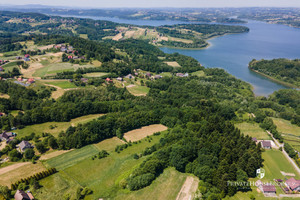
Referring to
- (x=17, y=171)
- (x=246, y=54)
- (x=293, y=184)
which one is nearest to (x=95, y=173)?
(x=17, y=171)

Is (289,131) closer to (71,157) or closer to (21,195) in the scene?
(71,157)

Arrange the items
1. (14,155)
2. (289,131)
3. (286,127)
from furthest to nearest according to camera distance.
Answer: (286,127), (289,131), (14,155)

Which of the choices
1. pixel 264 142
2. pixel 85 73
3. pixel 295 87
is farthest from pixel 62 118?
pixel 295 87

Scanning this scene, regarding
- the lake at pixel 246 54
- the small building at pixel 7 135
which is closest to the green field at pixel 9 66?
the small building at pixel 7 135

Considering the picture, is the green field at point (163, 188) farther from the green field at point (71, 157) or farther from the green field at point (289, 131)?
the green field at point (289, 131)

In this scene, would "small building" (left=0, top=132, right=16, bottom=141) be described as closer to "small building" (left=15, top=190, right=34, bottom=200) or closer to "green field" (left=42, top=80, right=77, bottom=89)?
"small building" (left=15, top=190, right=34, bottom=200)

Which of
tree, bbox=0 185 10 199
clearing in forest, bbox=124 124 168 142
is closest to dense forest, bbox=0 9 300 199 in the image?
clearing in forest, bbox=124 124 168 142

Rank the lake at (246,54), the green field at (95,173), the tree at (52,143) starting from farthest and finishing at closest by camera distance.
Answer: the lake at (246,54) → the tree at (52,143) → the green field at (95,173)

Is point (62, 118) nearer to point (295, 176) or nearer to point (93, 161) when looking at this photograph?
point (93, 161)
